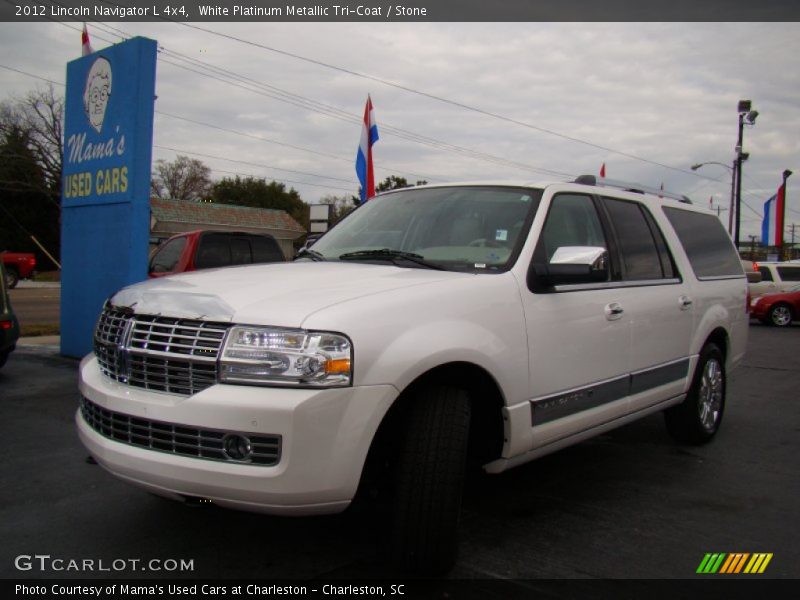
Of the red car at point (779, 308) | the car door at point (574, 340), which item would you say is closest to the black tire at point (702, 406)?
the car door at point (574, 340)

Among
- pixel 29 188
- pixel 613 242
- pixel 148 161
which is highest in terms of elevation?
pixel 29 188

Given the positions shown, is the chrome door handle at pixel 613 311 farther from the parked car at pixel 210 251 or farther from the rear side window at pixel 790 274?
the rear side window at pixel 790 274

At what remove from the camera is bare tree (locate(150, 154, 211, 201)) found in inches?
2931

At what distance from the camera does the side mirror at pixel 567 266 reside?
3410 mm

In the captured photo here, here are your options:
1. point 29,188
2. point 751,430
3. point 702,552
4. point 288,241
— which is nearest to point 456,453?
point 702,552

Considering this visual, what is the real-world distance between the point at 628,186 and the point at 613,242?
814mm

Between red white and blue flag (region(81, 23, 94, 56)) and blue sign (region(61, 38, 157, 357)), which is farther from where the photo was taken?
red white and blue flag (region(81, 23, 94, 56))

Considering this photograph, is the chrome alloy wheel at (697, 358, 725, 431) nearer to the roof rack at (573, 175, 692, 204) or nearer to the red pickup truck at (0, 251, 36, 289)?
the roof rack at (573, 175, 692, 204)

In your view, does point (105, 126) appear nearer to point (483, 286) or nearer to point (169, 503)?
point (169, 503)

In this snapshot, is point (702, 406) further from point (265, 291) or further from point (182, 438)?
point (182, 438)

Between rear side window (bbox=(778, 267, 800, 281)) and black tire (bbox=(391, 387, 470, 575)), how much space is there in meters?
19.9

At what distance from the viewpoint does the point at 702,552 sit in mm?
3326

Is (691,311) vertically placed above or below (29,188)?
below

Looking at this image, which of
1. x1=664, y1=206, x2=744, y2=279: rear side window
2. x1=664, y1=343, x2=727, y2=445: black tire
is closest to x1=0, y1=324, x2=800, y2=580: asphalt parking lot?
x1=664, y1=343, x2=727, y2=445: black tire
